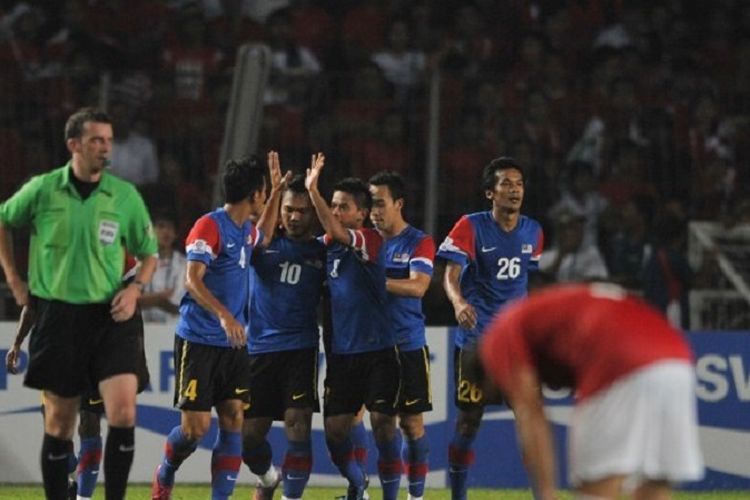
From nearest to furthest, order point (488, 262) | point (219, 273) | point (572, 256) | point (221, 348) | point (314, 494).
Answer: point (219, 273), point (221, 348), point (488, 262), point (314, 494), point (572, 256)

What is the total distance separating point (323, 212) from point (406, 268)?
98 cm

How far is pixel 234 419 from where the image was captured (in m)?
10.4

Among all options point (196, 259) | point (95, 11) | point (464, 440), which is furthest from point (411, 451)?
point (95, 11)

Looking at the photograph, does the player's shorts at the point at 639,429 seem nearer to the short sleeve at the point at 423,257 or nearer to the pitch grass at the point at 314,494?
the short sleeve at the point at 423,257

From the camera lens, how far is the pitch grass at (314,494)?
40.9 ft

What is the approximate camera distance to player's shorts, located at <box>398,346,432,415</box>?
11.0m

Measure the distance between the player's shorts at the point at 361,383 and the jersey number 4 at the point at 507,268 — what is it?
997 millimetres

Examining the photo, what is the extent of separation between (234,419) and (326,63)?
708cm

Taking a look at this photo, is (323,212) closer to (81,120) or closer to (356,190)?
(356,190)

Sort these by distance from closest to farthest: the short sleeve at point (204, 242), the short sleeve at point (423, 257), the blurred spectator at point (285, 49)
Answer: the short sleeve at point (204, 242)
the short sleeve at point (423, 257)
the blurred spectator at point (285, 49)

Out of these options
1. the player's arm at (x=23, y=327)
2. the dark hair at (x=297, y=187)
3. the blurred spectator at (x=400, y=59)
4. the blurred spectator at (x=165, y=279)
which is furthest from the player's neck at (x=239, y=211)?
the blurred spectator at (x=400, y=59)

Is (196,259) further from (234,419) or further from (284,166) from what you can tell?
(284,166)

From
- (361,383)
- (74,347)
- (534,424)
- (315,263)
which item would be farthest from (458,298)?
(534,424)

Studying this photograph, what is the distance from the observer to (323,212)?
10297mm
